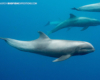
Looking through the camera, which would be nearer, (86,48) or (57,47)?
(86,48)

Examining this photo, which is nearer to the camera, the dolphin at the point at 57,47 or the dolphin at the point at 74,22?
the dolphin at the point at 57,47

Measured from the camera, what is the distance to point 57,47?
210 inches

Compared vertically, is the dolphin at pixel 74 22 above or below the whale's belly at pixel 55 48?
above

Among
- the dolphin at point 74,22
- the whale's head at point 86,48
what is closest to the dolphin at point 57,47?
the whale's head at point 86,48

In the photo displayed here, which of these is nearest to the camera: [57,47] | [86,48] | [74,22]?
[86,48]

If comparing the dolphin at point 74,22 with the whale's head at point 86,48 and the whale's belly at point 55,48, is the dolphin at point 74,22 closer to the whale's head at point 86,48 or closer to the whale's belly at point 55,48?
the whale's belly at point 55,48

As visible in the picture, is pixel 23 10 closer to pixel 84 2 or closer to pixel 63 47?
pixel 84 2

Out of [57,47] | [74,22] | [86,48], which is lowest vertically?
[86,48]

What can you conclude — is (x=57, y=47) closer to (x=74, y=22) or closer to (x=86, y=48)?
(x=86, y=48)

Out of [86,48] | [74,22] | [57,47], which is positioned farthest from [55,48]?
[74,22]

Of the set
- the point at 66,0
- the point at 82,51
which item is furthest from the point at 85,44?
the point at 66,0

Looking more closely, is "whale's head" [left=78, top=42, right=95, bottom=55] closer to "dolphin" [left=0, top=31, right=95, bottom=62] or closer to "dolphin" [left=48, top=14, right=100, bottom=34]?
"dolphin" [left=0, top=31, right=95, bottom=62]

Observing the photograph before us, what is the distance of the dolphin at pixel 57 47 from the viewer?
5.11m

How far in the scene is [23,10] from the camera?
24312mm
